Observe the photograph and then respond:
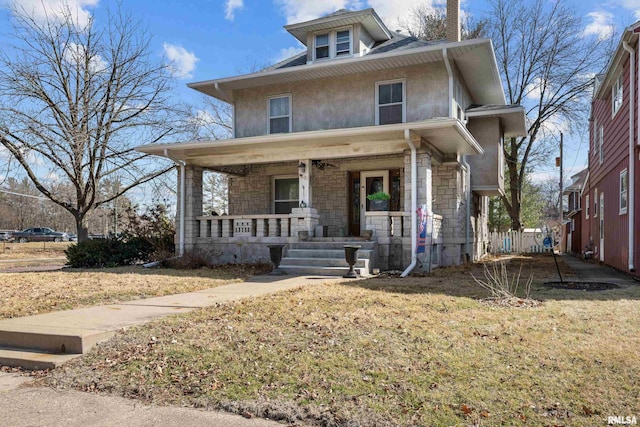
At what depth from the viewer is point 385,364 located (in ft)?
13.8

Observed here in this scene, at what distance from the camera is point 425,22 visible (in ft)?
98.5

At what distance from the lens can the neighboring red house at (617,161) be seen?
36.5 ft

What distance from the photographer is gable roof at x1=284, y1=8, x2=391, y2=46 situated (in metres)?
15.0

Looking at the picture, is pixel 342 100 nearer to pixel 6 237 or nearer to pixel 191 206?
pixel 191 206

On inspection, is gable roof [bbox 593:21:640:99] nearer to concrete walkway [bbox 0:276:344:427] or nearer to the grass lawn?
the grass lawn

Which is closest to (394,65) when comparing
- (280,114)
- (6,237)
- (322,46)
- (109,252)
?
(322,46)

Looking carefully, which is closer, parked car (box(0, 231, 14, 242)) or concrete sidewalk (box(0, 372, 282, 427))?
concrete sidewalk (box(0, 372, 282, 427))

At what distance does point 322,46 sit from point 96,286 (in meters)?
10.4

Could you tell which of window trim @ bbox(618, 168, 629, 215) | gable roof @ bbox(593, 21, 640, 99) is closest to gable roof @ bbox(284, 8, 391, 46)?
gable roof @ bbox(593, 21, 640, 99)

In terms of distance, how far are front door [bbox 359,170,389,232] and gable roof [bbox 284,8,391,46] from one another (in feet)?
15.1

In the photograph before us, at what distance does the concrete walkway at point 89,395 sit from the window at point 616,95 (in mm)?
11773

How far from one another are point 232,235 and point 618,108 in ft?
37.4

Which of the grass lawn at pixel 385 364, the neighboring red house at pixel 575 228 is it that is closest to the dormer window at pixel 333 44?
the grass lawn at pixel 385 364

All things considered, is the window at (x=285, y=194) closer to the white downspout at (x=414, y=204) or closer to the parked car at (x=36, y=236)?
the white downspout at (x=414, y=204)
